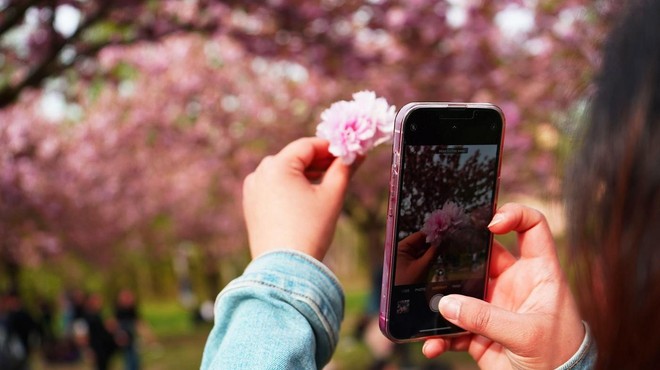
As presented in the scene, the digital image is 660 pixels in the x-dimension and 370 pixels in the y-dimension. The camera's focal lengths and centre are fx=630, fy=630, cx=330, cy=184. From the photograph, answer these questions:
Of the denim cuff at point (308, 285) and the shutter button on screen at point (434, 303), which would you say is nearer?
the denim cuff at point (308, 285)

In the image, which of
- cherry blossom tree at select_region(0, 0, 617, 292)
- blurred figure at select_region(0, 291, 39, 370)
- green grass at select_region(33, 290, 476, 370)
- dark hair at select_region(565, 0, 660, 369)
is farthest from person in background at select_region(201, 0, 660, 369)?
blurred figure at select_region(0, 291, 39, 370)

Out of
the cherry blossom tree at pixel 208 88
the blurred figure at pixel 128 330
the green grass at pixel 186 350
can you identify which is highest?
the cherry blossom tree at pixel 208 88

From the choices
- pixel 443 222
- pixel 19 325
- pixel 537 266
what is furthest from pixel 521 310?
pixel 19 325

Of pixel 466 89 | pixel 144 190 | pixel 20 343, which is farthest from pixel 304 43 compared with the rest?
pixel 144 190

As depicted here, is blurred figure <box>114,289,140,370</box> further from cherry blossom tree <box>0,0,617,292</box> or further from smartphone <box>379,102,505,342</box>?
smartphone <box>379,102,505,342</box>

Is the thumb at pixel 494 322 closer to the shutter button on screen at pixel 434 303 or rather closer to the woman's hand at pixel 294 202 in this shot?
the shutter button on screen at pixel 434 303

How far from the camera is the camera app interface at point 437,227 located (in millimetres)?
1022

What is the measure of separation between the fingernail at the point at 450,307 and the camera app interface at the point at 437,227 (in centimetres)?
11

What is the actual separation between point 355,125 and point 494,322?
441 mm

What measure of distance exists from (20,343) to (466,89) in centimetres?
595

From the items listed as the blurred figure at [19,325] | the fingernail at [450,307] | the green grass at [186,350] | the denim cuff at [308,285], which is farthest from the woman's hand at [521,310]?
the blurred figure at [19,325]

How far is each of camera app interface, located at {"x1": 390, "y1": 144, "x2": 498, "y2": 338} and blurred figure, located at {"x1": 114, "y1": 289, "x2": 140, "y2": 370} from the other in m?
7.44

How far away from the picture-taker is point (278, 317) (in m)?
0.90

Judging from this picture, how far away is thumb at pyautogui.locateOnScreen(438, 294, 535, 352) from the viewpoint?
2.86ft
